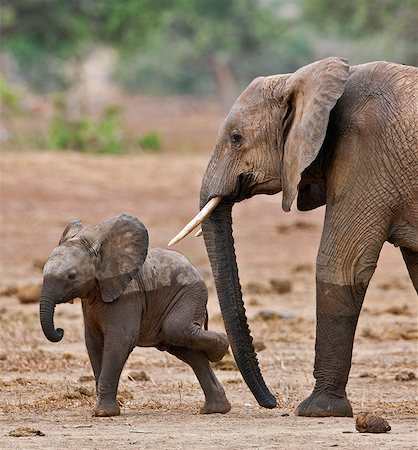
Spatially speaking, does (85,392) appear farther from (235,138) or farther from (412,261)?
(412,261)

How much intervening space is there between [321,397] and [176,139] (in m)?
29.0

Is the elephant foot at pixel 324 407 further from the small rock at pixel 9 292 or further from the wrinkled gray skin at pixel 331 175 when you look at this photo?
the small rock at pixel 9 292

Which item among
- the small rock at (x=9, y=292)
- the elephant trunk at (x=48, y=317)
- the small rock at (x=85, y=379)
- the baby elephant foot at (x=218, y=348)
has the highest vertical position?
the small rock at (x=9, y=292)

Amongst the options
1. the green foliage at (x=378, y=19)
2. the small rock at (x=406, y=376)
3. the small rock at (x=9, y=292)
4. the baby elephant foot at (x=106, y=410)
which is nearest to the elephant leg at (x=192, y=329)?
the baby elephant foot at (x=106, y=410)

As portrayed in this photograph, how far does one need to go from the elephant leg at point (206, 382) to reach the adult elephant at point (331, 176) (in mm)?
158

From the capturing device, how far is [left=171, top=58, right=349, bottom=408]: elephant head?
22.5ft

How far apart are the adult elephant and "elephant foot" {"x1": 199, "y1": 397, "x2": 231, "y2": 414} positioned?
0.16m

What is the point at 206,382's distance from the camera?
6.95m

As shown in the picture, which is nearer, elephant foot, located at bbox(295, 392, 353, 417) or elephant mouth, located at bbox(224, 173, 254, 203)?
elephant foot, located at bbox(295, 392, 353, 417)

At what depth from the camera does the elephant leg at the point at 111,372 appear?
6.64 metres

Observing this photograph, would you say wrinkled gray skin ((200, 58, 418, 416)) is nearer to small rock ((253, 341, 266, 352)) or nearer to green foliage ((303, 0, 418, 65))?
small rock ((253, 341, 266, 352))

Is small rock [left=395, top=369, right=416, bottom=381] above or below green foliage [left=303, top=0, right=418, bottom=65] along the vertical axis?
below

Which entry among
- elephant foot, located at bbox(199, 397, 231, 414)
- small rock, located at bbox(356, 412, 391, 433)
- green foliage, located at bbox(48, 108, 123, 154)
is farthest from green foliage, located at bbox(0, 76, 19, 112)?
small rock, located at bbox(356, 412, 391, 433)

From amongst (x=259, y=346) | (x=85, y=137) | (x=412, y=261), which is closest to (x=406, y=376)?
(x=259, y=346)
